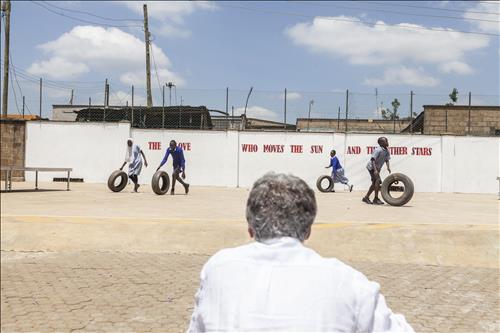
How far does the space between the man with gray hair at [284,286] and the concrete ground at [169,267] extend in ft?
8.86

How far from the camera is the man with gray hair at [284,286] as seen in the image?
1.53 metres

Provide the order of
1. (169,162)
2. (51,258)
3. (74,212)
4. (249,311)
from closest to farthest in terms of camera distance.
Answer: (249,311)
(51,258)
(74,212)
(169,162)

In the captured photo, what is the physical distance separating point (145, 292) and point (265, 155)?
15.7 metres

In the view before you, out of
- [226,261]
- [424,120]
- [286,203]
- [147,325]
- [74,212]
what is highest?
[424,120]

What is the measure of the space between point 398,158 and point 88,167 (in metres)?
12.8

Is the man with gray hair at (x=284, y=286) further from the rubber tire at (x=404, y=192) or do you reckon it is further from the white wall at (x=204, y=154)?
the white wall at (x=204, y=154)

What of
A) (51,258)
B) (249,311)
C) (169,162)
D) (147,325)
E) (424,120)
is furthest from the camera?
(424,120)

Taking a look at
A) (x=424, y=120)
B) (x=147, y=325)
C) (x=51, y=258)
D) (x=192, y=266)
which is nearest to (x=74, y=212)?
(x=51, y=258)

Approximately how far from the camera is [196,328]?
1704 mm

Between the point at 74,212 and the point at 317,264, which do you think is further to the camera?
the point at 74,212

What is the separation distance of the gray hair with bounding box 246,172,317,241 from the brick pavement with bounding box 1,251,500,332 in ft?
7.80

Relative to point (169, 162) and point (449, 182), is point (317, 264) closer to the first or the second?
point (169, 162)

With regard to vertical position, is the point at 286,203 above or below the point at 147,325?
above

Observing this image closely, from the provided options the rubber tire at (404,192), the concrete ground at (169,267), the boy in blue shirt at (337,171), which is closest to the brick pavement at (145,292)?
the concrete ground at (169,267)
